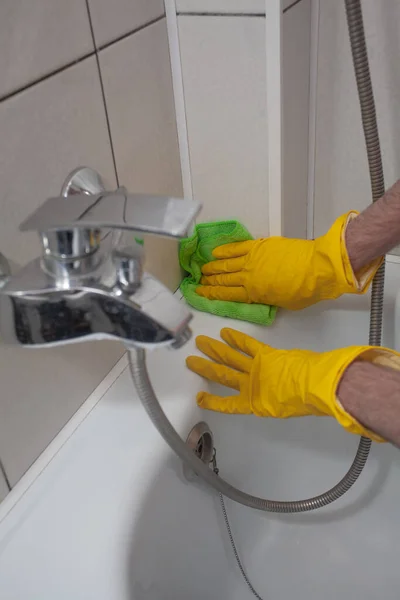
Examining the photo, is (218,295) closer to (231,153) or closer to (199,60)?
(231,153)

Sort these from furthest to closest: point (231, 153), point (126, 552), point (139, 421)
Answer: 1. point (231, 153)
2. point (139, 421)
3. point (126, 552)

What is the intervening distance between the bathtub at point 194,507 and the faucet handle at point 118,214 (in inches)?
12.1

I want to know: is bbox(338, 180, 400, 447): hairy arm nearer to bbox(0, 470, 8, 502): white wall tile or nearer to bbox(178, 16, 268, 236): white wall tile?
bbox(178, 16, 268, 236): white wall tile

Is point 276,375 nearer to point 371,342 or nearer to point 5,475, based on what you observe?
point 371,342

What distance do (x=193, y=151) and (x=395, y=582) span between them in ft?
2.22

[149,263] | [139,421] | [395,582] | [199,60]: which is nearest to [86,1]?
[199,60]

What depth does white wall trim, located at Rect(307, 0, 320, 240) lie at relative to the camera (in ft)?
2.48

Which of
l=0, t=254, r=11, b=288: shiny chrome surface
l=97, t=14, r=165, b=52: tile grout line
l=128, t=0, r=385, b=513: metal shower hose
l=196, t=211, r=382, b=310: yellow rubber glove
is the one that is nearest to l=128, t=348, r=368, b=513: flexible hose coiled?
l=128, t=0, r=385, b=513: metal shower hose

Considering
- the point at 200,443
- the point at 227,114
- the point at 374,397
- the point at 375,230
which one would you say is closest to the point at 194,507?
the point at 200,443

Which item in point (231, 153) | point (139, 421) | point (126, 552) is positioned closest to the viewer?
point (126, 552)

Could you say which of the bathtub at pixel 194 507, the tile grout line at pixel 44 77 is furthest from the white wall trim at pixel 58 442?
the tile grout line at pixel 44 77

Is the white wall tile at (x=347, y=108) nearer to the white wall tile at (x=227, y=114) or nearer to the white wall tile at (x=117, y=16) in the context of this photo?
the white wall tile at (x=227, y=114)

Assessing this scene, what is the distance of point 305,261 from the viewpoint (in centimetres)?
72

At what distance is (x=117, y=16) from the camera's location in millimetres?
590
